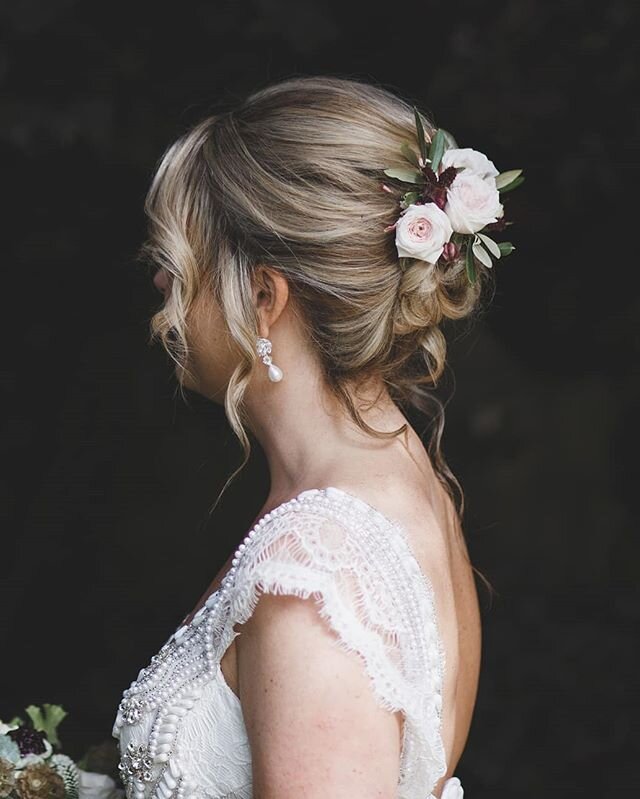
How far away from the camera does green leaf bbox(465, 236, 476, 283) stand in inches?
80.5

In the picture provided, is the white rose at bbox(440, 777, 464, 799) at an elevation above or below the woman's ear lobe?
below

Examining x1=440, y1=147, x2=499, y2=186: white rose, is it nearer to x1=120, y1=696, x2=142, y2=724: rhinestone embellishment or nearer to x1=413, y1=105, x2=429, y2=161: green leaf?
x1=413, y1=105, x2=429, y2=161: green leaf

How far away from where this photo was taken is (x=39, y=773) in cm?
211

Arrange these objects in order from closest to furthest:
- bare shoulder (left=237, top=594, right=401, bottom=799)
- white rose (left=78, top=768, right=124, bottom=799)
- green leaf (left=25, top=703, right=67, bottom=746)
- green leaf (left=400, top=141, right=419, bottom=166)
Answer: bare shoulder (left=237, top=594, right=401, bottom=799)
green leaf (left=400, top=141, right=419, bottom=166)
white rose (left=78, top=768, right=124, bottom=799)
green leaf (left=25, top=703, right=67, bottom=746)

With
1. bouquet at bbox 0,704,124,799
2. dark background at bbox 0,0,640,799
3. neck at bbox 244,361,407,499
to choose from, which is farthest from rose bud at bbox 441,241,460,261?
dark background at bbox 0,0,640,799

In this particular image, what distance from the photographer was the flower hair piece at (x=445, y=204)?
194 centimetres

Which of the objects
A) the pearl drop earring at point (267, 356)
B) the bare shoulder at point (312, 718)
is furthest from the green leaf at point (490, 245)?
the bare shoulder at point (312, 718)

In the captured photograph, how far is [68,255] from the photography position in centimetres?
404

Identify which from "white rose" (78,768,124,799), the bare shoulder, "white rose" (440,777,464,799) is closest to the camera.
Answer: the bare shoulder

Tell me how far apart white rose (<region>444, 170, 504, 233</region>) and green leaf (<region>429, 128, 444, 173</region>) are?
1.8 inches

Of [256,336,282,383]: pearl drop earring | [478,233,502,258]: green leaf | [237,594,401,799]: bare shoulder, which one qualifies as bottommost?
[237,594,401,799]: bare shoulder

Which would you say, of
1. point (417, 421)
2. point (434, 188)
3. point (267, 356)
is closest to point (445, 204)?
point (434, 188)

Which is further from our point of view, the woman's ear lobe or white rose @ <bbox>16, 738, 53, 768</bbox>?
white rose @ <bbox>16, 738, 53, 768</bbox>

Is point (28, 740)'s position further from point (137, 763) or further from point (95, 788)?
point (137, 763)
